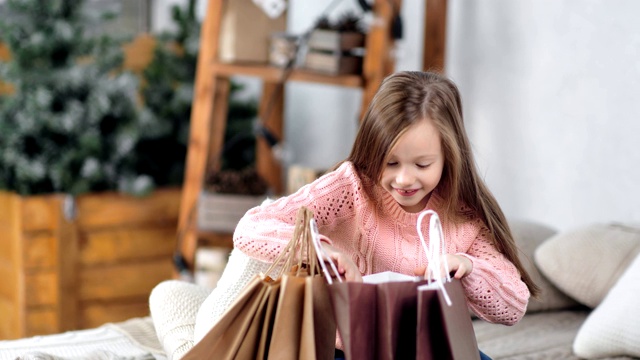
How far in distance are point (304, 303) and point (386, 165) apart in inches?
10.3

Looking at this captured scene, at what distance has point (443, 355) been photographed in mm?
1123

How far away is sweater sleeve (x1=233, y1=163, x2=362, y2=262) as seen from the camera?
1308 mm

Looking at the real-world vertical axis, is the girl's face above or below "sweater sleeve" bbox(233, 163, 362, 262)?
above

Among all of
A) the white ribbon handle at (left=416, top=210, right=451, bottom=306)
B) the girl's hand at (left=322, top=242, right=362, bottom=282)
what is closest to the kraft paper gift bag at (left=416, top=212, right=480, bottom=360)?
the white ribbon handle at (left=416, top=210, right=451, bottom=306)

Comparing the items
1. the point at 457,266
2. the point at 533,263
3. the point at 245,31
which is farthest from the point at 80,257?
the point at 457,266

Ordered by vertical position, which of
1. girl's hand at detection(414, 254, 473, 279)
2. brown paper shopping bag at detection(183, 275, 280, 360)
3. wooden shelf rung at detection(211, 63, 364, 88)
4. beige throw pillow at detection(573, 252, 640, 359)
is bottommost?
beige throw pillow at detection(573, 252, 640, 359)

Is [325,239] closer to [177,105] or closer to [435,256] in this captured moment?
[435,256]

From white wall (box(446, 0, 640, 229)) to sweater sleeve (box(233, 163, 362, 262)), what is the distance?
75cm

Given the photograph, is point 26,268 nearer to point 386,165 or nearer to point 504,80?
point 504,80

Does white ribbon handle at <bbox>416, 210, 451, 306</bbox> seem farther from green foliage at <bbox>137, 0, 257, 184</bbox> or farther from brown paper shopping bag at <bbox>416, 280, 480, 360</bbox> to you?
green foliage at <bbox>137, 0, 257, 184</bbox>

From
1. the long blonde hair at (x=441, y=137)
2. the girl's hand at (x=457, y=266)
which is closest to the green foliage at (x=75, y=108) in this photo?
the long blonde hair at (x=441, y=137)

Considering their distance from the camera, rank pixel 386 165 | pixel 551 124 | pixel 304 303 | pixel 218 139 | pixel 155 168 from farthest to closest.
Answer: pixel 155 168 → pixel 218 139 → pixel 551 124 → pixel 386 165 → pixel 304 303

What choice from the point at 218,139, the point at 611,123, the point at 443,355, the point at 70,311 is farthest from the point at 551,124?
the point at 70,311

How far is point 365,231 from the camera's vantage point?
4.47 ft
